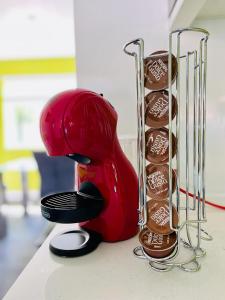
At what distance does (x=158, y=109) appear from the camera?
0.42m

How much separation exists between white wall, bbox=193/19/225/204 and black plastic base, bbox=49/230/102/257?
1.64 feet

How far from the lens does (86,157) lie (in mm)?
549

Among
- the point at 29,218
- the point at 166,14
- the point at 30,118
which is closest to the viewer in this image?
the point at 166,14

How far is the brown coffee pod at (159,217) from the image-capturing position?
437mm

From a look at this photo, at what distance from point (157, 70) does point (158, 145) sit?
12cm

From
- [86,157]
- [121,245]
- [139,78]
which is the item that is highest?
[139,78]

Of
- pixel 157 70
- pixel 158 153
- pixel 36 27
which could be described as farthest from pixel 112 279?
pixel 36 27

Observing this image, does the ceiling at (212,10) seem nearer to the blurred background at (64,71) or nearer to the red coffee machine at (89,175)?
the blurred background at (64,71)

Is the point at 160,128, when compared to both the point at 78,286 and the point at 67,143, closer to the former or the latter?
the point at 67,143

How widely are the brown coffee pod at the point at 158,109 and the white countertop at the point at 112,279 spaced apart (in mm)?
248

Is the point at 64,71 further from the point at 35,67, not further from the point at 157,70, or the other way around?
the point at 157,70

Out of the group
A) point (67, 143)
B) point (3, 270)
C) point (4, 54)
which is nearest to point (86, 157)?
point (67, 143)

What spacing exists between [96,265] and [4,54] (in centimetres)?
380

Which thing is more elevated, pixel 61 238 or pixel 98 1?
pixel 98 1
